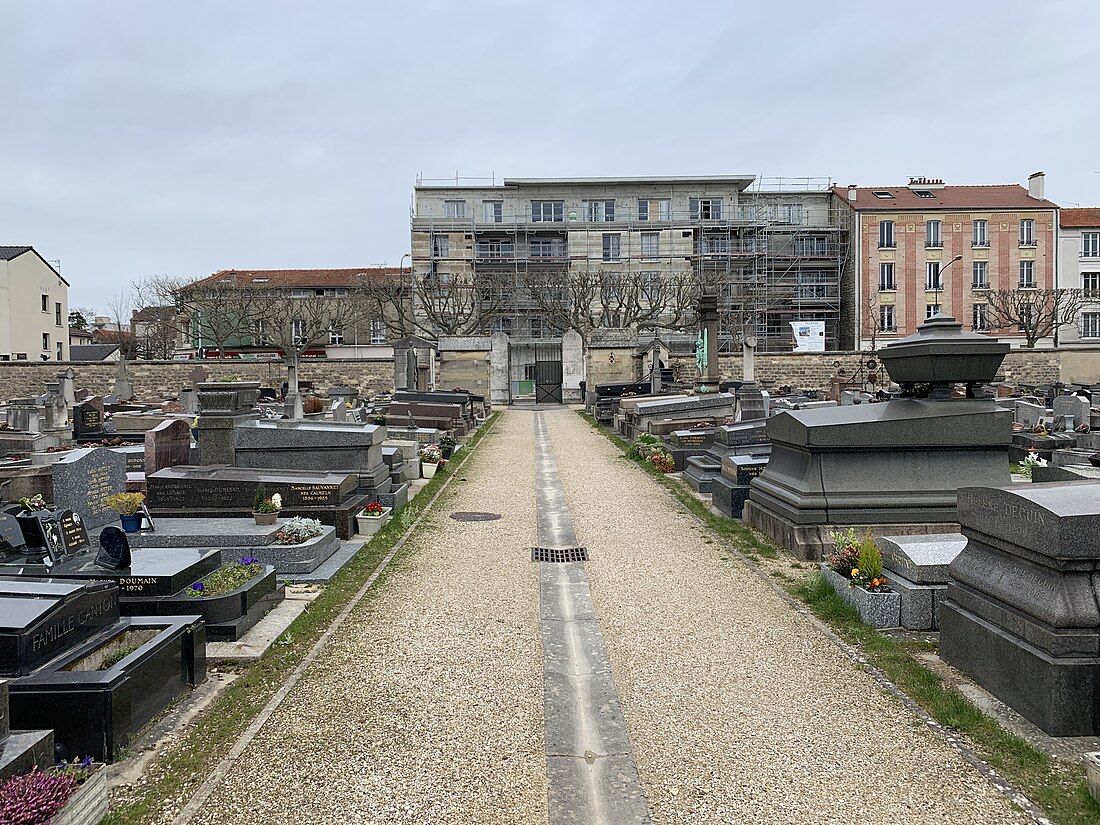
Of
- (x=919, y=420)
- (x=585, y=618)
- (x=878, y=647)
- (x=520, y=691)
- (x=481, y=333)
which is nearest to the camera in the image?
(x=520, y=691)

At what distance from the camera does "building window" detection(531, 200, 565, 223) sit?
54.9m

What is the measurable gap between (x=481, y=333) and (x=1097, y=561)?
42.2 metres

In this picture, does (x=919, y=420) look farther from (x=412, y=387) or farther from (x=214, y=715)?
(x=412, y=387)

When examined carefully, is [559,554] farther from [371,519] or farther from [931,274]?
[931,274]

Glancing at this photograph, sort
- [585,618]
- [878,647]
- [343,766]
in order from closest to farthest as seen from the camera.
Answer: [343,766], [878,647], [585,618]

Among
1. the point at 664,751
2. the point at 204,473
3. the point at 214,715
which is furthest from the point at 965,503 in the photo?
the point at 204,473

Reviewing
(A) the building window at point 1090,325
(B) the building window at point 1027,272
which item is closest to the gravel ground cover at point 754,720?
(B) the building window at point 1027,272

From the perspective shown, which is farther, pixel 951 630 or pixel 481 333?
pixel 481 333

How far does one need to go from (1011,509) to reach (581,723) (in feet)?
9.59

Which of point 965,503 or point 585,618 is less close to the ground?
point 965,503

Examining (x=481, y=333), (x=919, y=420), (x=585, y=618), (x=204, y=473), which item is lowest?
(x=585, y=618)

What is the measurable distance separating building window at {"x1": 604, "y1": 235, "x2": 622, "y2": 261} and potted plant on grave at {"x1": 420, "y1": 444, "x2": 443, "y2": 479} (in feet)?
124

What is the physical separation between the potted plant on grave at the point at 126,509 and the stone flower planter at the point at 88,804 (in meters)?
4.82

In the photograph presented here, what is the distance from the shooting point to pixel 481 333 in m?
45.8
